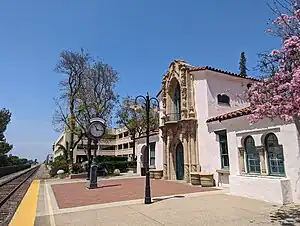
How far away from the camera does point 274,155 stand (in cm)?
1040

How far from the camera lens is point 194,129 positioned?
16062 mm

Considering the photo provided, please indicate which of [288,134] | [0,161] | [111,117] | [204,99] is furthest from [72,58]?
[0,161]

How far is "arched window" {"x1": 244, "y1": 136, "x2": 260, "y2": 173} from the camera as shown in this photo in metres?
11.2

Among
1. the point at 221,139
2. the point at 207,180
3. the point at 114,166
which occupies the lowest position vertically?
the point at 207,180

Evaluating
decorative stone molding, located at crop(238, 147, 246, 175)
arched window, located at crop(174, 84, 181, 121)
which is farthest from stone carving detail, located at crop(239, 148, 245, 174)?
arched window, located at crop(174, 84, 181, 121)

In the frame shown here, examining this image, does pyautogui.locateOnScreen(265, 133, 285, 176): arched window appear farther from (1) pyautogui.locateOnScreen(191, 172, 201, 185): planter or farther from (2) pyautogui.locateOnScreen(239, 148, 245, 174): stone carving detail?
(1) pyautogui.locateOnScreen(191, 172, 201, 185): planter

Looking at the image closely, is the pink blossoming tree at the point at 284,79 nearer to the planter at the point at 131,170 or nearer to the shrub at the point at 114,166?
the shrub at the point at 114,166

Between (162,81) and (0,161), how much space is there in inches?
1548

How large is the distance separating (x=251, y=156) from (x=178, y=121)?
21.3 feet

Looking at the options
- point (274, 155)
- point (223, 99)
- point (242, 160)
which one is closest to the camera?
point (274, 155)

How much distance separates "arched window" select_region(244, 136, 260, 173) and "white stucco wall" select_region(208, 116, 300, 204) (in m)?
0.31

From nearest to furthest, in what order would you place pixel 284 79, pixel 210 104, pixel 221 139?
pixel 284 79 → pixel 221 139 → pixel 210 104

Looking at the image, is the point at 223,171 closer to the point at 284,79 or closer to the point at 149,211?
the point at 149,211

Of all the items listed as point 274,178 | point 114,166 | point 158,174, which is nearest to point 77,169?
point 114,166
